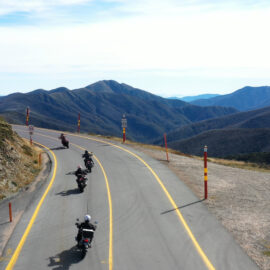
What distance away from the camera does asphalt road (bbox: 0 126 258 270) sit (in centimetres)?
1043

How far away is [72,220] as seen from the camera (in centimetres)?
1405

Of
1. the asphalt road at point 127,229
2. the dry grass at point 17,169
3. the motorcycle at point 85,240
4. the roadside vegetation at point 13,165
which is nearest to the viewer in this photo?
the asphalt road at point 127,229

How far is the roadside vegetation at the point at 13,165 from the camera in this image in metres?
18.9

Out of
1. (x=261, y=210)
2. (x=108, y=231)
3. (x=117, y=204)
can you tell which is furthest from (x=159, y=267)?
(x=261, y=210)

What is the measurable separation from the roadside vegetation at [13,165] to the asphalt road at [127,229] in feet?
5.15

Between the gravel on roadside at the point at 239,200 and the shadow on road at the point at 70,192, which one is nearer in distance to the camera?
the gravel on roadside at the point at 239,200

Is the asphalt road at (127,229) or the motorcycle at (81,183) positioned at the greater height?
the motorcycle at (81,183)

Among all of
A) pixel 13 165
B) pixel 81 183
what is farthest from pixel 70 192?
pixel 13 165

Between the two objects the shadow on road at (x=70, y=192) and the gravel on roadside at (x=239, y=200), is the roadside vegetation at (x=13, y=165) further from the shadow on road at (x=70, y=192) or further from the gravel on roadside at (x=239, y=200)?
the gravel on roadside at (x=239, y=200)

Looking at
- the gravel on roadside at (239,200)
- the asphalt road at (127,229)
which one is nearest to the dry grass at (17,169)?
the asphalt road at (127,229)

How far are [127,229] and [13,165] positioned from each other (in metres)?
11.2

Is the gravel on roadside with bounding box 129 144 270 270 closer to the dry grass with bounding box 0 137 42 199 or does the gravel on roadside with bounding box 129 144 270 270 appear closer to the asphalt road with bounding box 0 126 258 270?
the asphalt road with bounding box 0 126 258 270

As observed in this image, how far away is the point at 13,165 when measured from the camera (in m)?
21.3

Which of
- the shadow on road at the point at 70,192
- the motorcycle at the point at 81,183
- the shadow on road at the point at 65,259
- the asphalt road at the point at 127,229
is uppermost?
the motorcycle at the point at 81,183
